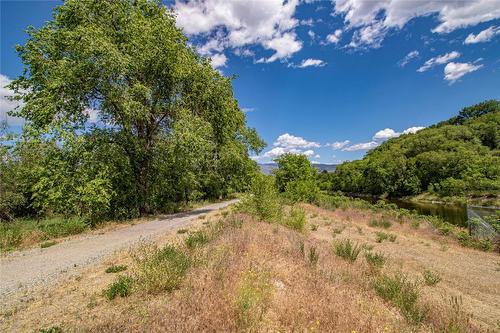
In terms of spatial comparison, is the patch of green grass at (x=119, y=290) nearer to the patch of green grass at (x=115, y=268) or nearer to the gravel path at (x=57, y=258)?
the patch of green grass at (x=115, y=268)

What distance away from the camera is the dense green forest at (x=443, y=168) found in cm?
6925

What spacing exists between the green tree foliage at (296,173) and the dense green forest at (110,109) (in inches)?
768

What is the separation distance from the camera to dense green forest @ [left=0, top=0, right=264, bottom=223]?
1466cm

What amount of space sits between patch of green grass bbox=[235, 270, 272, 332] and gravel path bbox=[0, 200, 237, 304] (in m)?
5.00

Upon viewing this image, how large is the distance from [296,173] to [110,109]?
1066 inches

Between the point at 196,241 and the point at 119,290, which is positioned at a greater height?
the point at 196,241

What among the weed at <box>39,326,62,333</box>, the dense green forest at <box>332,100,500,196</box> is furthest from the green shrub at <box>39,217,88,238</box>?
the dense green forest at <box>332,100,500,196</box>

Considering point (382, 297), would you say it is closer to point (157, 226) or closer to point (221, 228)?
point (221, 228)

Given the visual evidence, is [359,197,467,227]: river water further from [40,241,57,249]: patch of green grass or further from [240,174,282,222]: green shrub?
[40,241,57,249]: patch of green grass

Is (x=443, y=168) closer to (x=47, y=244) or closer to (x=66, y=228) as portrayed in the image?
(x=66, y=228)

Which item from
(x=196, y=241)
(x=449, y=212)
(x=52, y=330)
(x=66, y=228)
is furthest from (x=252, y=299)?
(x=449, y=212)

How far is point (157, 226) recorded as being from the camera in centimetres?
1517

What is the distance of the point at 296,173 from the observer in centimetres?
3947

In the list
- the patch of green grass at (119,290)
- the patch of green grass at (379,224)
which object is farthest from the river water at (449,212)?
the patch of green grass at (119,290)
